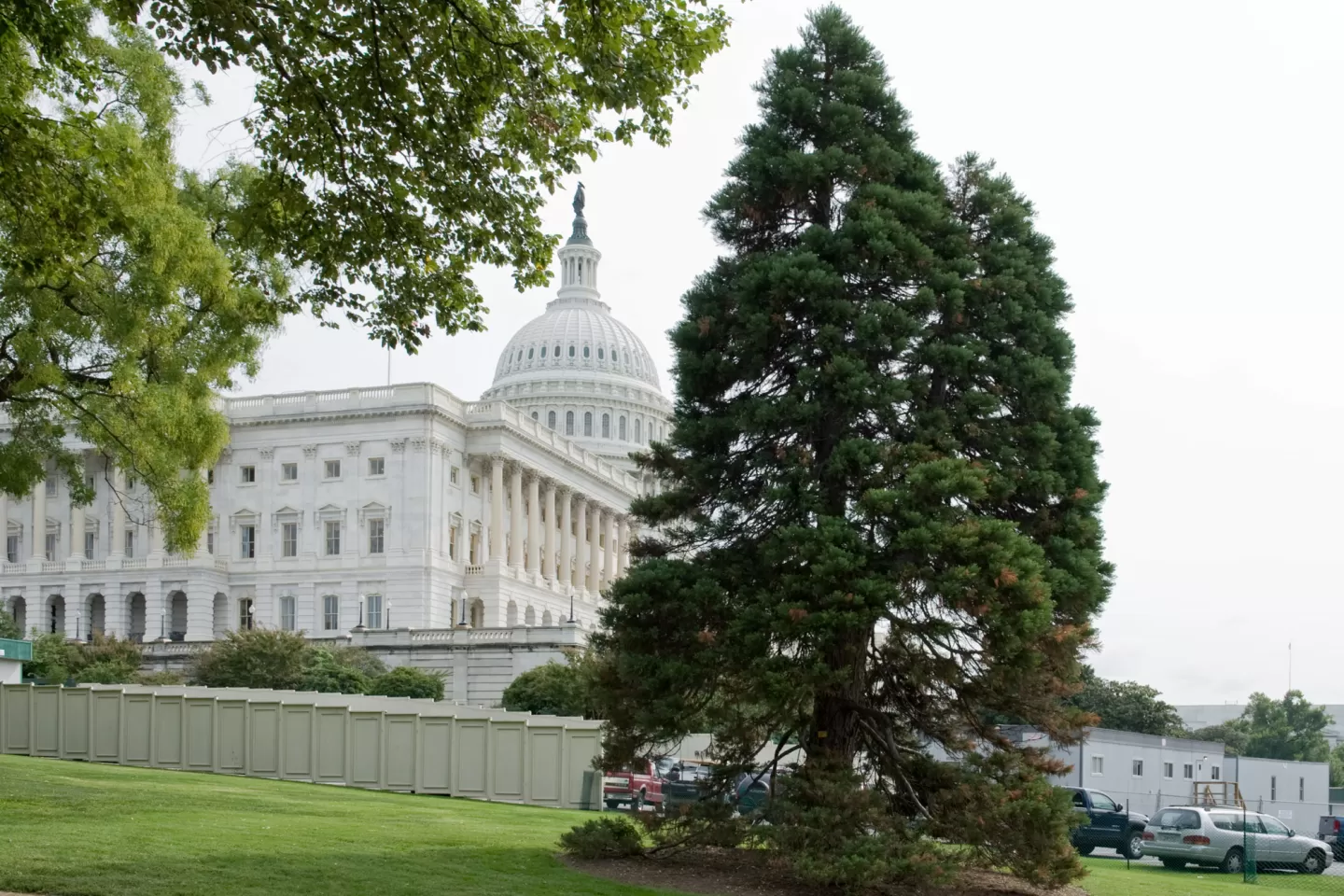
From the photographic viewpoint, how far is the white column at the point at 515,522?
112250 millimetres

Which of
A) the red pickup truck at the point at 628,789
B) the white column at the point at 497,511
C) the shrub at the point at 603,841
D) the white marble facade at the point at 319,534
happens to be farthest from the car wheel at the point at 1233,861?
the white column at the point at 497,511

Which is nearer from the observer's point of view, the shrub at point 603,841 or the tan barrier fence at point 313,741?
the shrub at point 603,841

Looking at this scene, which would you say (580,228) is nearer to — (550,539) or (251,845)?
(550,539)

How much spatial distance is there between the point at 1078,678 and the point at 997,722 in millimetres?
1346

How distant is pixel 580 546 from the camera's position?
12600cm

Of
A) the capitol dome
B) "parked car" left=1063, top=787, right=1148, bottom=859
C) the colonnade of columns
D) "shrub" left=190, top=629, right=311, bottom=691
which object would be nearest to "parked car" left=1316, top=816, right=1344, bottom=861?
"parked car" left=1063, top=787, right=1148, bottom=859

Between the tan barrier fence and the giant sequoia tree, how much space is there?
1454cm

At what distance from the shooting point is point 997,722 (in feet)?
73.5

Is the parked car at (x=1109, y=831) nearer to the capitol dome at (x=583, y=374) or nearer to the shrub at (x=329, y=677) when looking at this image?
the shrub at (x=329, y=677)

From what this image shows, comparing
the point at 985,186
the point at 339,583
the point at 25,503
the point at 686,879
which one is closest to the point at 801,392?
the point at 985,186

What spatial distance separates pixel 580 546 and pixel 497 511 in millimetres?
17669

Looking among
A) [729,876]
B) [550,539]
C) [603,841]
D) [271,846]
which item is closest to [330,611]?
[550,539]

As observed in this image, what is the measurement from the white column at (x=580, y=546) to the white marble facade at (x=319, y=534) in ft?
35.8

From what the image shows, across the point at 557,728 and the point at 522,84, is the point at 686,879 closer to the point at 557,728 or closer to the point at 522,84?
the point at 522,84
